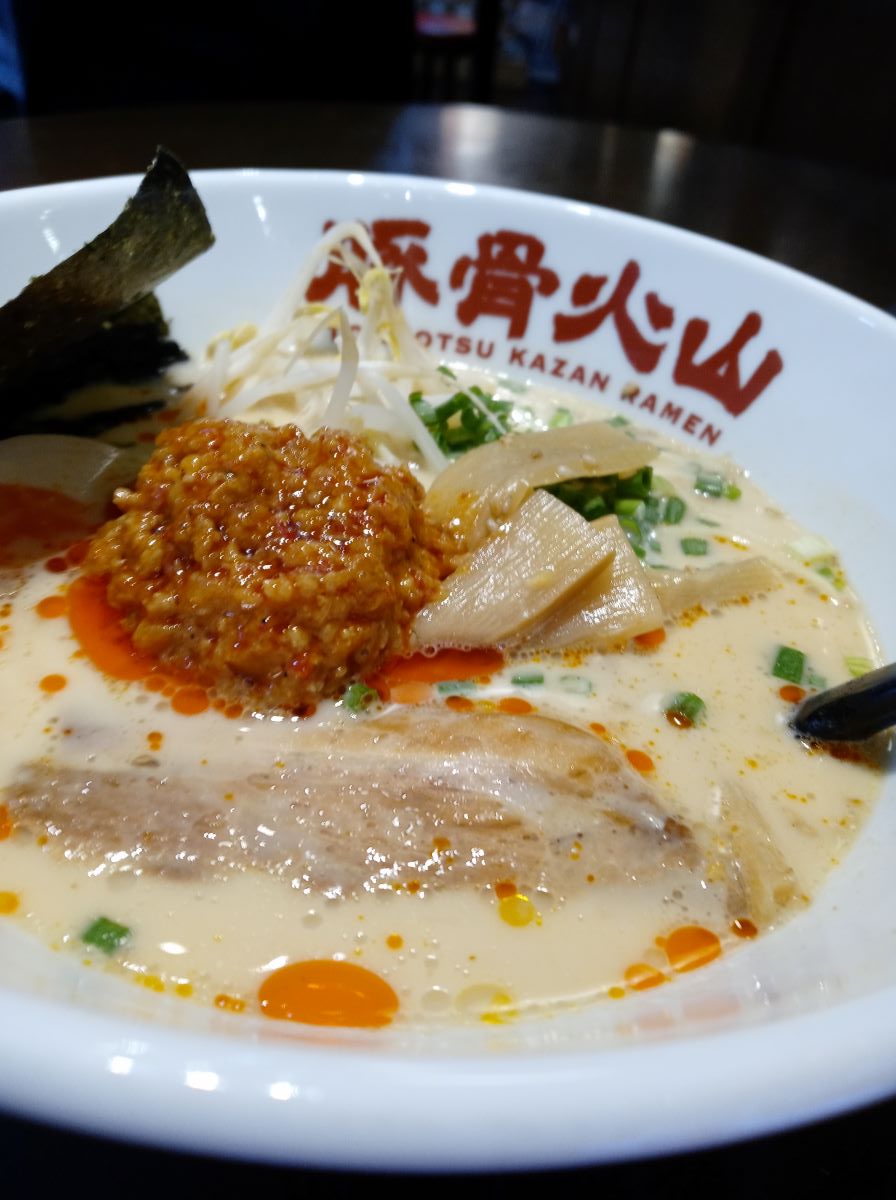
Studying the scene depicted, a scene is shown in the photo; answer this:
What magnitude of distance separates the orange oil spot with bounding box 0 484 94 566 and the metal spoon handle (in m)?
1.26

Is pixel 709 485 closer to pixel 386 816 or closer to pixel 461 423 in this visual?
pixel 461 423

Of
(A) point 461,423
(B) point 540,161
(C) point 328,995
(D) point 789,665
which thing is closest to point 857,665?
(D) point 789,665

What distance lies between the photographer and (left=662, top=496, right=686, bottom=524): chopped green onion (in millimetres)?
1798

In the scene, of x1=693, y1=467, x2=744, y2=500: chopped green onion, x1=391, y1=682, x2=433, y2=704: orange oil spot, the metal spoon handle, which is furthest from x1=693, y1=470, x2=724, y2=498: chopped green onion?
x1=391, y1=682, x2=433, y2=704: orange oil spot

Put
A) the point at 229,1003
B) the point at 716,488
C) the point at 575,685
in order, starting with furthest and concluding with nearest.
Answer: the point at 716,488 → the point at 575,685 → the point at 229,1003

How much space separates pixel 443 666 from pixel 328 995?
1.92 ft

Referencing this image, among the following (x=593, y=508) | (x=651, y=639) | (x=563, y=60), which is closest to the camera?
(x=651, y=639)

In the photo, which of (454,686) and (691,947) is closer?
(691,947)

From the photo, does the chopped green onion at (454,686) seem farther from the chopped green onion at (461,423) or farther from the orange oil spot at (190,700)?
the chopped green onion at (461,423)

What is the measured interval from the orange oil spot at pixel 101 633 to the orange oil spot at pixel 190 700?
2.9 inches

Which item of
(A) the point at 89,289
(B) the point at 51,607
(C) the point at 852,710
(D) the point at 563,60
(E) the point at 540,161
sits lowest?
(D) the point at 563,60

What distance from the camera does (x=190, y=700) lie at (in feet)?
4.33

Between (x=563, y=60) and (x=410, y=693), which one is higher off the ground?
(x=410, y=693)

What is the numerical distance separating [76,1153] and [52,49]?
4.10 m
